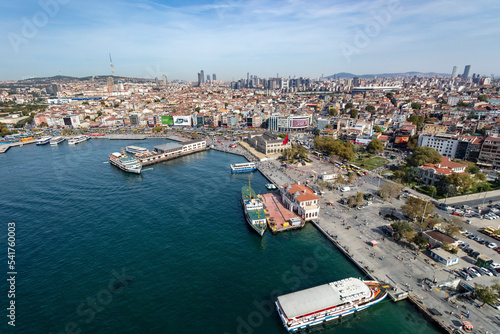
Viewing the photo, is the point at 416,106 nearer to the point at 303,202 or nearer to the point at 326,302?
the point at 303,202

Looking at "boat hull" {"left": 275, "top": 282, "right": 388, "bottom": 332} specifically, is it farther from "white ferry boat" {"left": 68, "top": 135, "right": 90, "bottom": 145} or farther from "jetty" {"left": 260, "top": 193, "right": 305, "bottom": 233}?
"white ferry boat" {"left": 68, "top": 135, "right": 90, "bottom": 145}

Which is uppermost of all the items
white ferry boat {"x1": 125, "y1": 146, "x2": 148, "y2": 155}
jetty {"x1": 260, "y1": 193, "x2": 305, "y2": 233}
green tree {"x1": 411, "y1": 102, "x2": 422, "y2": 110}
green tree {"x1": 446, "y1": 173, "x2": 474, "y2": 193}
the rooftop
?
Answer: green tree {"x1": 411, "y1": 102, "x2": 422, "y2": 110}

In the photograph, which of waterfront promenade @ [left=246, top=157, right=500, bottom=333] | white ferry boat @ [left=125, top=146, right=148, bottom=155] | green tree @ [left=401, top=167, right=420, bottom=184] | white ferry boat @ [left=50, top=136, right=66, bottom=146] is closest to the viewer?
waterfront promenade @ [left=246, top=157, right=500, bottom=333]

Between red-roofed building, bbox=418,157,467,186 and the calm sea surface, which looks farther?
red-roofed building, bbox=418,157,467,186

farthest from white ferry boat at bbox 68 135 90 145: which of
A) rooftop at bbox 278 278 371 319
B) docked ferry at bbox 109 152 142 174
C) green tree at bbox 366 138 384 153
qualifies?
green tree at bbox 366 138 384 153

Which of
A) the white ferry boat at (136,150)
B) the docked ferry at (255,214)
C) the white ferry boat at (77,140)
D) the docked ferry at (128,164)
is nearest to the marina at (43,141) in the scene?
the white ferry boat at (77,140)

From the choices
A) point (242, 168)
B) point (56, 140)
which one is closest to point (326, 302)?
point (242, 168)

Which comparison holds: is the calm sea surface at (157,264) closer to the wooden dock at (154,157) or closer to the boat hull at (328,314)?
the boat hull at (328,314)
